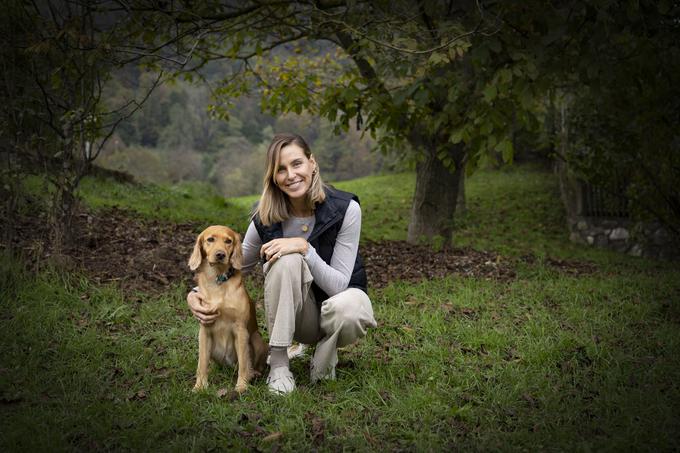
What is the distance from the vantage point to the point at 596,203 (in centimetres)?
1116

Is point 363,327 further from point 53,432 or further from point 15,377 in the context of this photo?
point 15,377

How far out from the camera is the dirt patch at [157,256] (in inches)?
207

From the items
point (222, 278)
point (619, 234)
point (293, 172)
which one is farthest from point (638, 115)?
point (222, 278)

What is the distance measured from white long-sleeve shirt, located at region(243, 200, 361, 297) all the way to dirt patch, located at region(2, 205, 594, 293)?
6.96 feet

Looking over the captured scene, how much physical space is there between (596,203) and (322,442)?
33.5 ft

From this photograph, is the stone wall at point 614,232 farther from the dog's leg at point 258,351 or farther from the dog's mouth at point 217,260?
the dog's mouth at point 217,260

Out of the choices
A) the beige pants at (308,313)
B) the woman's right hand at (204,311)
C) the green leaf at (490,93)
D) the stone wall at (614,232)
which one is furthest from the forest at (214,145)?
the woman's right hand at (204,311)

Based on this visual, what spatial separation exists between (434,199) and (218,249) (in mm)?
5184

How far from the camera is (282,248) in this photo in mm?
3014

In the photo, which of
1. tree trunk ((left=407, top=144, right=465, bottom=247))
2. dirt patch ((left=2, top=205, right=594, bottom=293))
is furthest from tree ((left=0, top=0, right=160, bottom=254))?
tree trunk ((left=407, top=144, right=465, bottom=247))

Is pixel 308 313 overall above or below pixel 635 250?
above

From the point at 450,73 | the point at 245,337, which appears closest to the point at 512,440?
the point at 245,337

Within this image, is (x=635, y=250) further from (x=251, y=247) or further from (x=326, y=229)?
(x=251, y=247)

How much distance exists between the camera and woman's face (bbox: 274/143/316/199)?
127 inches
